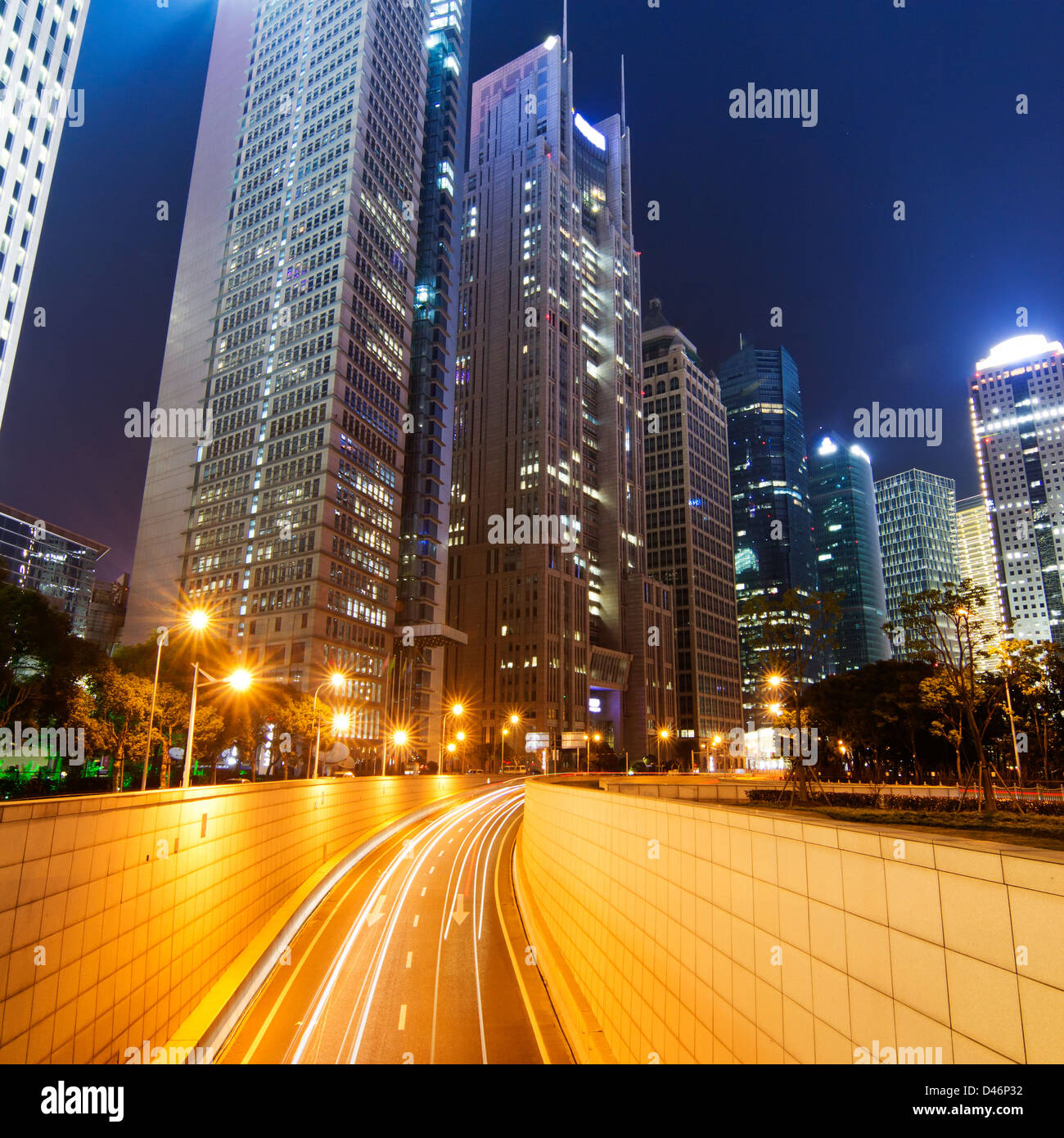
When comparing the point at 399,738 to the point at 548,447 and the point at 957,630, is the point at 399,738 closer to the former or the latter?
the point at 548,447

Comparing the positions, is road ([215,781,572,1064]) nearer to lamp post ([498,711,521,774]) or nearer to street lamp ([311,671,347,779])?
street lamp ([311,671,347,779])

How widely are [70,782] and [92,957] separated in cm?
4015

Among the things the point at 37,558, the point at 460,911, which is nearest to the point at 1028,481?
the point at 460,911

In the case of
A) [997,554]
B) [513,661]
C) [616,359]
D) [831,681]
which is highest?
[616,359]

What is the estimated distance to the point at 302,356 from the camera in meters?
113

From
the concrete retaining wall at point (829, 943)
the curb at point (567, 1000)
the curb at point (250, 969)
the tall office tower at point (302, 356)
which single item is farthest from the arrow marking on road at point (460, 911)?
the tall office tower at point (302, 356)

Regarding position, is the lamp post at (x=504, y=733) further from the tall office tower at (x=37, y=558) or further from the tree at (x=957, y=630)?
the tall office tower at (x=37, y=558)

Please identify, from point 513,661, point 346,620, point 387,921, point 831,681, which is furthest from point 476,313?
point 387,921

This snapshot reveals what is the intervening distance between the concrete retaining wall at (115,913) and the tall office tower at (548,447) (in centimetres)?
11996

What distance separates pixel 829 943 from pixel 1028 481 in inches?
8529

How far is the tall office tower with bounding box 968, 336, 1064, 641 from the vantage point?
176 m

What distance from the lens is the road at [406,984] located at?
21359 mm

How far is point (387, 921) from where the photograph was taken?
3475 centimetres
